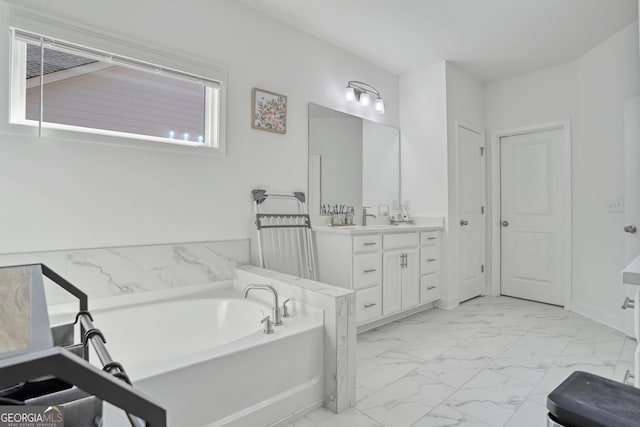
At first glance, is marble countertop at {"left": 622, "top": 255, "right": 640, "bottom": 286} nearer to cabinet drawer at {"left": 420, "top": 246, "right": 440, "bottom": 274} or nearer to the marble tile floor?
the marble tile floor

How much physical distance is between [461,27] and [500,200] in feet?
7.01

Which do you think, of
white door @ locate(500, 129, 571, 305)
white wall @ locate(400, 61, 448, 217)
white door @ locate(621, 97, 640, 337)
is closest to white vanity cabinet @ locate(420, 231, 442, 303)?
white wall @ locate(400, 61, 448, 217)

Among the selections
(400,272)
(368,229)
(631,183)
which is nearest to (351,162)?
(368,229)

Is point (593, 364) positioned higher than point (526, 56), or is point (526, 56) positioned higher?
point (526, 56)

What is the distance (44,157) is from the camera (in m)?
1.85

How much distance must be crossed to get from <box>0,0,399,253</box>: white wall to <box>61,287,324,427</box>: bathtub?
0.47m

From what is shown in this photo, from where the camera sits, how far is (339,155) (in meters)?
3.35

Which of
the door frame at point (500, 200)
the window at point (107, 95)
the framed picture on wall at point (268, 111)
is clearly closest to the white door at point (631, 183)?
the door frame at point (500, 200)

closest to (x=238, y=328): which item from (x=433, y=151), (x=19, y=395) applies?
(x=19, y=395)

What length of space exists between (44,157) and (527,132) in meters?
4.46

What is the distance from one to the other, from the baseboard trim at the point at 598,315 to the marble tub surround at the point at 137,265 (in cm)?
324

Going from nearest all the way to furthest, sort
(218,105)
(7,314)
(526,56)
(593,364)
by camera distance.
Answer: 1. (7,314)
2. (593,364)
3. (218,105)
4. (526,56)

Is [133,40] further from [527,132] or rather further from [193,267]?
[527,132]

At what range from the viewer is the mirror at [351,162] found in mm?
3145
